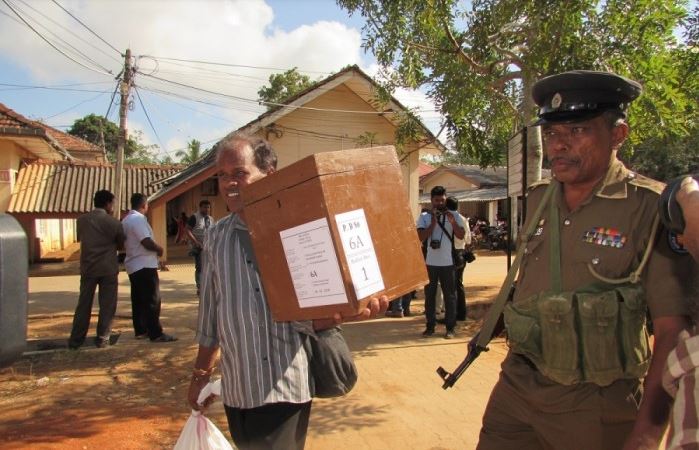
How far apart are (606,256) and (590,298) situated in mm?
172

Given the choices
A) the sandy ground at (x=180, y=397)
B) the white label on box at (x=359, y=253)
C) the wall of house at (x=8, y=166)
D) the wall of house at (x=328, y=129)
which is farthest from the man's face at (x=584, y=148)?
Answer: the wall of house at (x=8, y=166)

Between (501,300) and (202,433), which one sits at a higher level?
(501,300)

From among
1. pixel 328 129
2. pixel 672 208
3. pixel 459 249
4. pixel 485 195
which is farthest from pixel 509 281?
pixel 485 195

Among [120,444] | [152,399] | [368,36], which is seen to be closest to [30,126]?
[368,36]

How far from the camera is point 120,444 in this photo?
3619 millimetres

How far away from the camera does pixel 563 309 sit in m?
1.77

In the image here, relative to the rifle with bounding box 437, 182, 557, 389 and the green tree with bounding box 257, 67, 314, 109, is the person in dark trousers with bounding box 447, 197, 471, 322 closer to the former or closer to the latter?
the rifle with bounding box 437, 182, 557, 389

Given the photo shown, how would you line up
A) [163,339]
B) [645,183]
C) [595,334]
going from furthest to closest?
[163,339] → [645,183] → [595,334]

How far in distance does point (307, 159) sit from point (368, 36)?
565 cm

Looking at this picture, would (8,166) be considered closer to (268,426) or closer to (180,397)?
(180,397)

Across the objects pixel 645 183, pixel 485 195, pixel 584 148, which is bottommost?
pixel 645 183

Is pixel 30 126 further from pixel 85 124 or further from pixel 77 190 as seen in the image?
pixel 85 124

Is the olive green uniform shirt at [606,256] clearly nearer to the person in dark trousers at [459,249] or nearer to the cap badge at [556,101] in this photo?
the cap badge at [556,101]

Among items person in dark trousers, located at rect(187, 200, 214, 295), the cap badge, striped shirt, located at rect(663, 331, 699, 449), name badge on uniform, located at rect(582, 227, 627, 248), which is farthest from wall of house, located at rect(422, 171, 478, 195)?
striped shirt, located at rect(663, 331, 699, 449)
